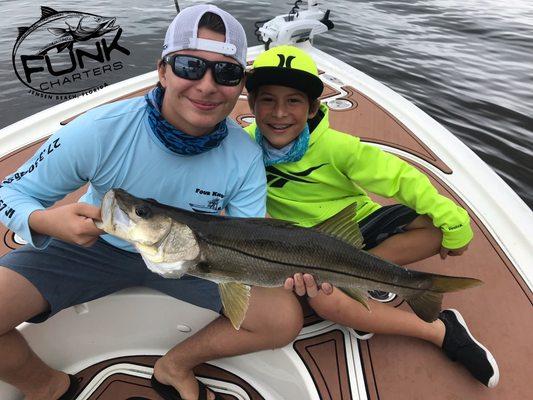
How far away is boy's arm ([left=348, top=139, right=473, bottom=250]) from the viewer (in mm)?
2213

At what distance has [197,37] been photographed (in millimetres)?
1770

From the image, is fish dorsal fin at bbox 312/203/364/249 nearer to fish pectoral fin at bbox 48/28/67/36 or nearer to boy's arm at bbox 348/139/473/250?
boy's arm at bbox 348/139/473/250

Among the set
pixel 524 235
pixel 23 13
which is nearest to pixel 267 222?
pixel 524 235

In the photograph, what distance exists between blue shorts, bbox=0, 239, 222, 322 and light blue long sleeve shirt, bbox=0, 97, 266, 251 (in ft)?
0.33

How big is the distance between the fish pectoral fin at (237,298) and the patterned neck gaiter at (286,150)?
90cm

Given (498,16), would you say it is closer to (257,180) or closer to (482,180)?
(482,180)

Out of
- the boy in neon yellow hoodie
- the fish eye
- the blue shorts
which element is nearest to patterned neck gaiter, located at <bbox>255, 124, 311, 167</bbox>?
the boy in neon yellow hoodie

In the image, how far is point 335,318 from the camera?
7.07 ft

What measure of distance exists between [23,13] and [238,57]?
12.5 m

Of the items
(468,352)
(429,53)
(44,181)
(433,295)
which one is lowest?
(429,53)

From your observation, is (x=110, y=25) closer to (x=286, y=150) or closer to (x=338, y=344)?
(x=286, y=150)

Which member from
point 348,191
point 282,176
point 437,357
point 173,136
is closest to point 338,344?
point 437,357

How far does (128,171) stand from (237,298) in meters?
0.82

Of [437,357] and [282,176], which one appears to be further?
[282,176]
